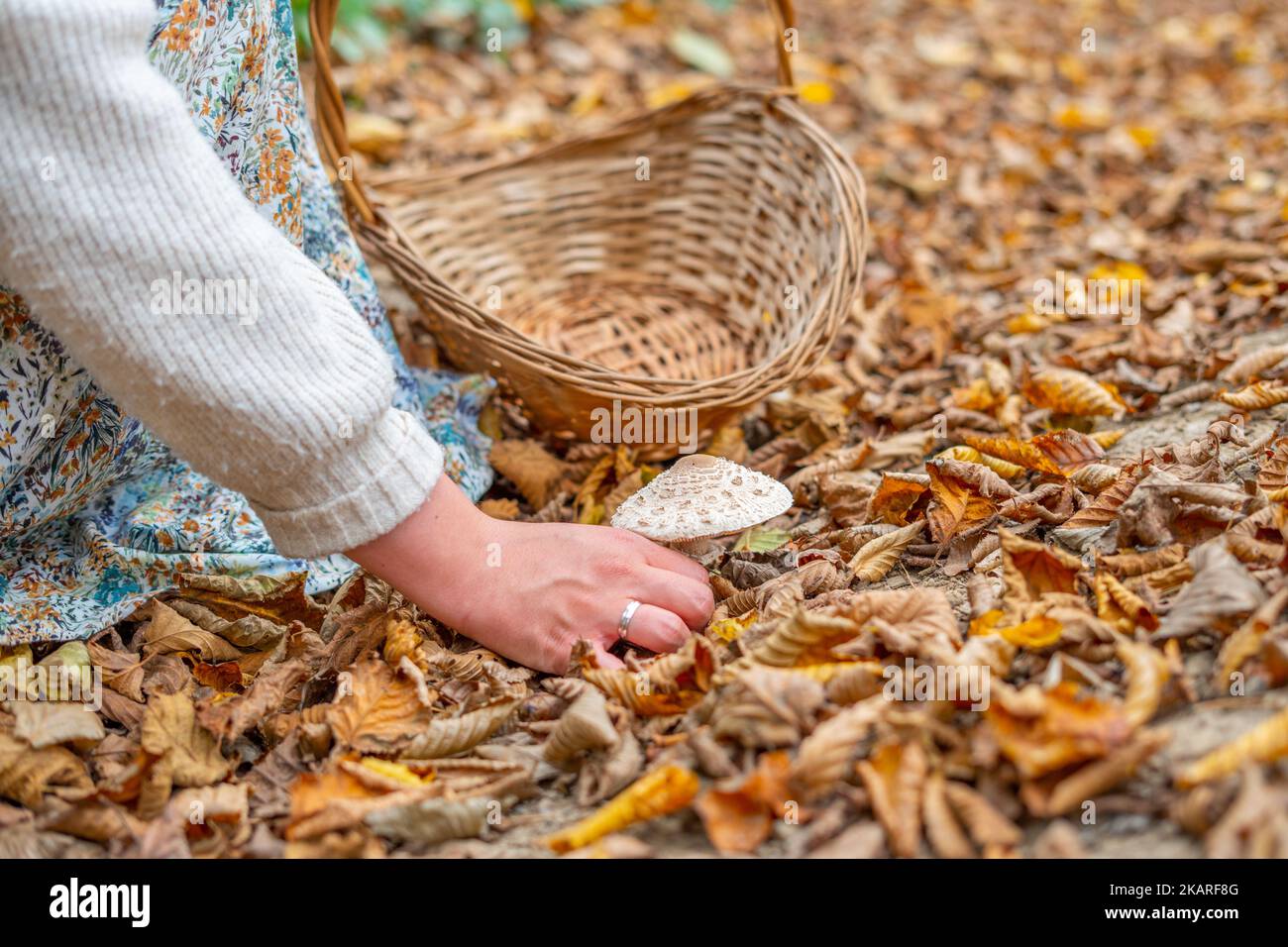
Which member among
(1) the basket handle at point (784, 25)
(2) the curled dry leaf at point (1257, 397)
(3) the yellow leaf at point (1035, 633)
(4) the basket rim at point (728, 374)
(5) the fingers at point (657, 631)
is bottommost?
(5) the fingers at point (657, 631)

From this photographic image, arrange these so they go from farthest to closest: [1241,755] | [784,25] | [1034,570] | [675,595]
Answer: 1. [784,25]
2. [675,595]
3. [1034,570]
4. [1241,755]

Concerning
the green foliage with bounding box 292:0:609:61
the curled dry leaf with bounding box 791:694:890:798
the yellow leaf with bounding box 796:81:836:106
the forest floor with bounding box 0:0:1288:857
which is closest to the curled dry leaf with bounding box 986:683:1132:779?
the forest floor with bounding box 0:0:1288:857

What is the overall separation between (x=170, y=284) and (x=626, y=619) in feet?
2.09

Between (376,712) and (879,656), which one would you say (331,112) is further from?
(879,656)

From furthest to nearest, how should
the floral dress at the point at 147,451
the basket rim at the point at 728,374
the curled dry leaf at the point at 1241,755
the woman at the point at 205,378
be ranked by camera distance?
1. the basket rim at the point at 728,374
2. the floral dress at the point at 147,451
3. the woman at the point at 205,378
4. the curled dry leaf at the point at 1241,755

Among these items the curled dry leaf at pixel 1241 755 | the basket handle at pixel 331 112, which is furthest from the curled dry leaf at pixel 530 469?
the curled dry leaf at pixel 1241 755

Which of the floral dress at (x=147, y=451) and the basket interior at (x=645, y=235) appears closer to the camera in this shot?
the floral dress at (x=147, y=451)

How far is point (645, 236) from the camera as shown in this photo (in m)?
2.39

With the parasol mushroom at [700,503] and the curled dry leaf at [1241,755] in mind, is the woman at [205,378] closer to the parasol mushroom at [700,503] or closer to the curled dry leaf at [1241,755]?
the parasol mushroom at [700,503]

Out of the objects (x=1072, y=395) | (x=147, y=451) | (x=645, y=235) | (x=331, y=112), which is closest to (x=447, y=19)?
(x=645, y=235)

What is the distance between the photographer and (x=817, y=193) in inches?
80.9

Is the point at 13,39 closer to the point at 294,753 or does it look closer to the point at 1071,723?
the point at 294,753

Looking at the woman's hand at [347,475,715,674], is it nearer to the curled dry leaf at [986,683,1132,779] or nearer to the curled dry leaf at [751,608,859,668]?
the curled dry leaf at [751,608,859,668]

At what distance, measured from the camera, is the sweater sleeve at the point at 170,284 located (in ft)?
3.40
